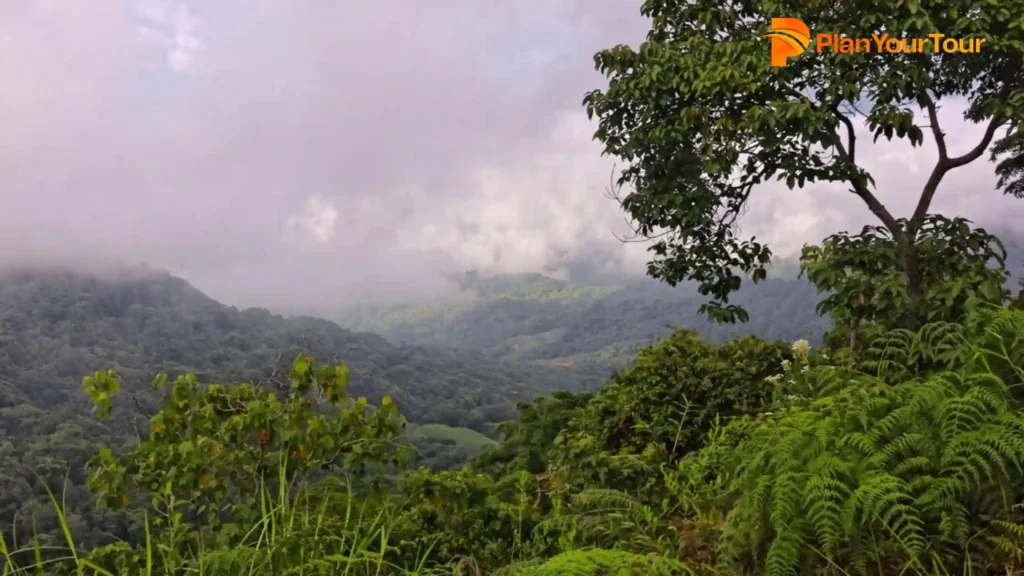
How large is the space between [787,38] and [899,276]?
2341 mm

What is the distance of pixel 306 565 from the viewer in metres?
2.74

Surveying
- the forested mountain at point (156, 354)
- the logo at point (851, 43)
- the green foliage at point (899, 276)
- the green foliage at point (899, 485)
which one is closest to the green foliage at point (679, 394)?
the green foliage at point (899, 276)

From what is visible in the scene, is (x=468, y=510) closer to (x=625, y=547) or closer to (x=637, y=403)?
(x=625, y=547)

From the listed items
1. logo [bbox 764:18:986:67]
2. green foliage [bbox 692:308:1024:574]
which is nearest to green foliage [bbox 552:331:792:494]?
logo [bbox 764:18:986:67]

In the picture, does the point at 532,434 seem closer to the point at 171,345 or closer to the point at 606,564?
the point at 606,564

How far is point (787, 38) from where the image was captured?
21.3 feet

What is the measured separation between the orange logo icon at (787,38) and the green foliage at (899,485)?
156 inches

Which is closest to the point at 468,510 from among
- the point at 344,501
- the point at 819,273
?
the point at 344,501

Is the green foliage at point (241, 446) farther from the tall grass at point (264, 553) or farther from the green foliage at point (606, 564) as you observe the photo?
the green foliage at point (606, 564)

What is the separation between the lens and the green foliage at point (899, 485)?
250cm

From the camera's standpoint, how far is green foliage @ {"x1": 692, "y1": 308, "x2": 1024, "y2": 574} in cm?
250

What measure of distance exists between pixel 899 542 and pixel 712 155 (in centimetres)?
445

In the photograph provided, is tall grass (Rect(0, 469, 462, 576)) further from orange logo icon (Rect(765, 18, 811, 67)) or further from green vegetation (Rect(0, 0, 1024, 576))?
orange logo icon (Rect(765, 18, 811, 67))

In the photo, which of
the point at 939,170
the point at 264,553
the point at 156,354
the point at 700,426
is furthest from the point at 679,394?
the point at 156,354
